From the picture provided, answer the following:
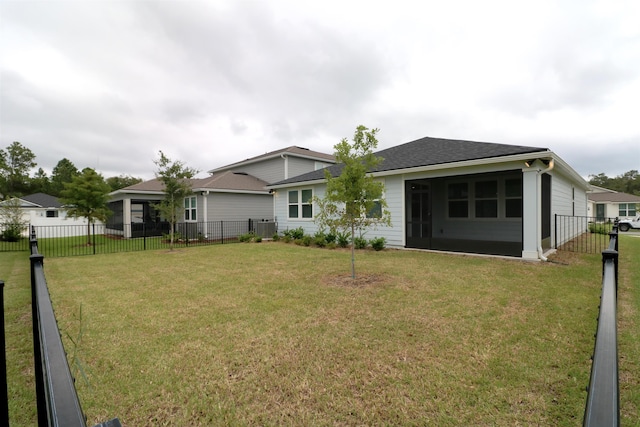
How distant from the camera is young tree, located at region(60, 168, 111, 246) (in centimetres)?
1558

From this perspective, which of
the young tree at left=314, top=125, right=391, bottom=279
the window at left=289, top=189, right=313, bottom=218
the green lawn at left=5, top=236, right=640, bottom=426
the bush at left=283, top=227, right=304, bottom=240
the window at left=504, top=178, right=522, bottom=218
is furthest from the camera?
the window at left=289, top=189, right=313, bottom=218

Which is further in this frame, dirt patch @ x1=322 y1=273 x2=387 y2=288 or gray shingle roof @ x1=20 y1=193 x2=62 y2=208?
gray shingle roof @ x1=20 y1=193 x2=62 y2=208

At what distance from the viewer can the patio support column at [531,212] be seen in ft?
27.1

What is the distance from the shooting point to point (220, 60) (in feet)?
37.9

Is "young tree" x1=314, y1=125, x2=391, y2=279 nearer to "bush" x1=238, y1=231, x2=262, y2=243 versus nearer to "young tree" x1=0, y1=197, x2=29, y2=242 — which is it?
"bush" x1=238, y1=231, x2=262, y2=243

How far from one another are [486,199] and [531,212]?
446 cm

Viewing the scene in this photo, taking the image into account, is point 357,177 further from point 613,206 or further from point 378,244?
point 613,206

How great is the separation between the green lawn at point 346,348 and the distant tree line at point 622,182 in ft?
227

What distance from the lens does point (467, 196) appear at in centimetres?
1318

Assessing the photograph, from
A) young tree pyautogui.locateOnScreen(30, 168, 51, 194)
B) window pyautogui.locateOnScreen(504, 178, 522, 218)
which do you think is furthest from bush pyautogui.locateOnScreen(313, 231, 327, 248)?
young tree pyautogui.locateOnScreen(30, 168, 51, 194)

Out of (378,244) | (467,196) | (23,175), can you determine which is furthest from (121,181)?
(467,196)

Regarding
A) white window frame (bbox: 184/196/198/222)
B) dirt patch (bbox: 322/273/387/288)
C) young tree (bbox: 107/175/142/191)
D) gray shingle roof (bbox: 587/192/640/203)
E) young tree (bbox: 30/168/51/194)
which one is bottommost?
dirt patch (bbox: 322/273/387/288)

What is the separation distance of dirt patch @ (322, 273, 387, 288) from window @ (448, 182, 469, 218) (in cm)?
830

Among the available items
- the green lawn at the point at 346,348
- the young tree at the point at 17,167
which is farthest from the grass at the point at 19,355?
the young tree at the point at 17,167
